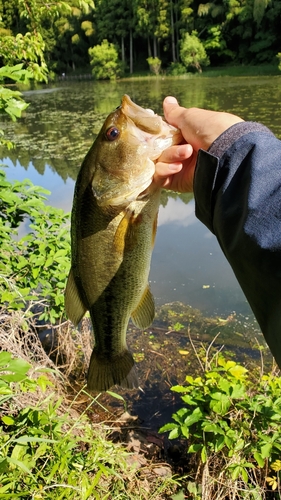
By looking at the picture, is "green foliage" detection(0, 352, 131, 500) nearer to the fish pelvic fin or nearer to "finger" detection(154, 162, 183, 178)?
the fish pelvic fin

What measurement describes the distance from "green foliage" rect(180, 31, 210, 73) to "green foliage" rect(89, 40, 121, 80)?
25.5 feet

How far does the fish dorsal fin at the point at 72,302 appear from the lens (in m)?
1.86

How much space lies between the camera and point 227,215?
1.41 metres

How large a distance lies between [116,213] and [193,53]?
4019cm

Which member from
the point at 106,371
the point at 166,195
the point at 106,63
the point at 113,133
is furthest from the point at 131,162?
the point at 106,63

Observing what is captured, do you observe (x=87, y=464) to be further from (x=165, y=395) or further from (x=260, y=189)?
(x=260, y=189)

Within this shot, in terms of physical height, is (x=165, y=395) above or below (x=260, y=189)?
below

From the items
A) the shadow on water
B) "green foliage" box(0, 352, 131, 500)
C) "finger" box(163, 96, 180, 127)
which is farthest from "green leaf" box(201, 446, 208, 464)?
"finger" box(163, 96, 180, 127)

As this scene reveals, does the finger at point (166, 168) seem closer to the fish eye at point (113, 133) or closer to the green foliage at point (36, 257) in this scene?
the fish eye at point (113, 133)

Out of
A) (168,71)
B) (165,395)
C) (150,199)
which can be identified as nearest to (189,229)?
(165,395)

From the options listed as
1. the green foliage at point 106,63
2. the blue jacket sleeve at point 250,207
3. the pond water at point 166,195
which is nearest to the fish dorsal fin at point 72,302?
the blue jacket sleeve at point 250,207

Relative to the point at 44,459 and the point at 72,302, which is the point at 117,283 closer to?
the point at 72,302

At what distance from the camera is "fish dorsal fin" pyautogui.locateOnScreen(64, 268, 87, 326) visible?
1855mm

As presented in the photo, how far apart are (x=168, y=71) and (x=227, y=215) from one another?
41943 millimetres
